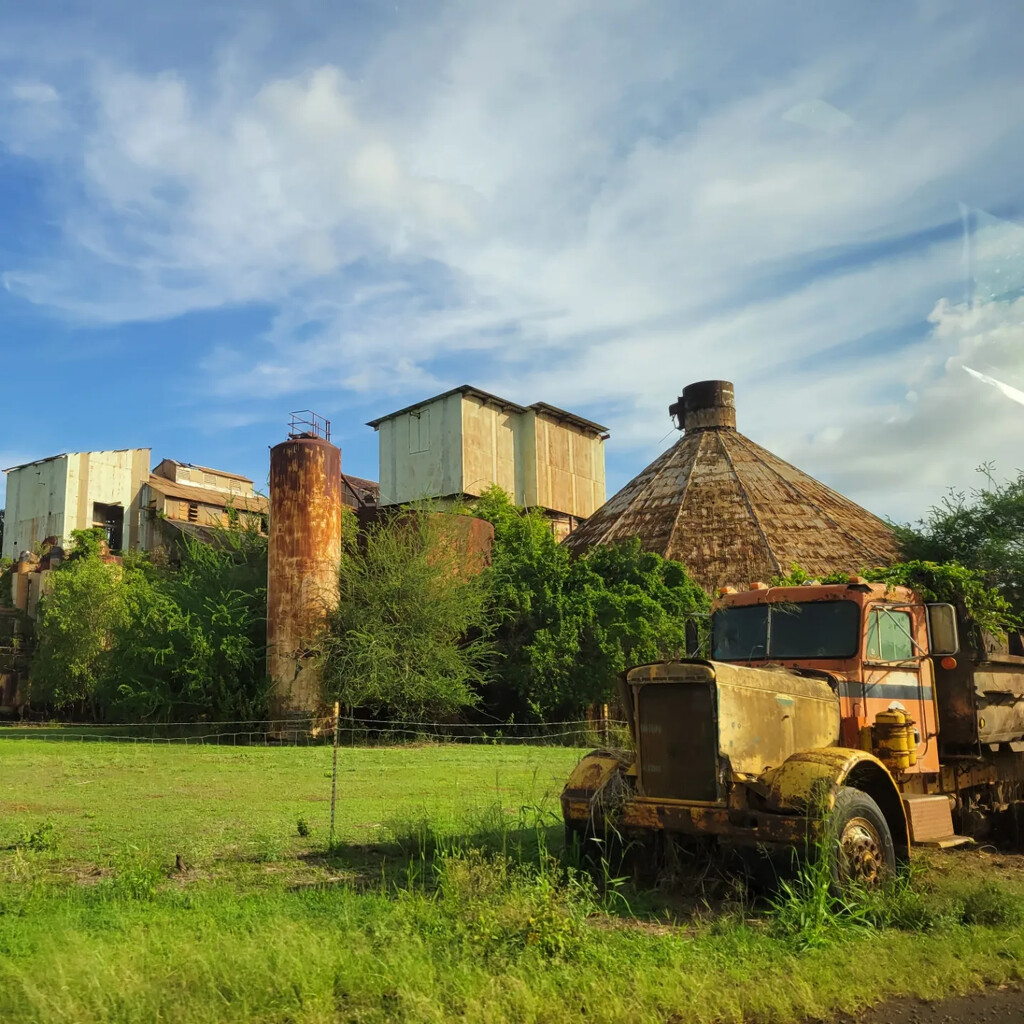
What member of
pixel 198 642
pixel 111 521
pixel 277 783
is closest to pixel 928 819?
pixel 277 783

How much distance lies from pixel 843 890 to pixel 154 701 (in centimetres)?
2671

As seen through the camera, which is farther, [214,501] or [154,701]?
[214,501]

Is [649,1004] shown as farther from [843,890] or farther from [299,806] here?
[299,806]

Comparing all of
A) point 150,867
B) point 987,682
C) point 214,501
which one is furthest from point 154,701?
point 214,501

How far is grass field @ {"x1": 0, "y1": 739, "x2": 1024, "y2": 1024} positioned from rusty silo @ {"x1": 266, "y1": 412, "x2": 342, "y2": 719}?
59.2 ft

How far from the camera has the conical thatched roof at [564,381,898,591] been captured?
3800cm

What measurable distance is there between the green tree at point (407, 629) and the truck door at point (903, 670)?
2013 cm

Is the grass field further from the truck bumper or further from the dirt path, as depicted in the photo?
the truck bumper

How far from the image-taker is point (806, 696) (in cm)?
798

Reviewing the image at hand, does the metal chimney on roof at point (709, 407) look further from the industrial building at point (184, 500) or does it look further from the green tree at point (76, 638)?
the green tree at point (76, 638)

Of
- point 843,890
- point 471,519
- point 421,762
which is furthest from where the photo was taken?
point 471,519

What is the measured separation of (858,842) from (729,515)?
3435cm

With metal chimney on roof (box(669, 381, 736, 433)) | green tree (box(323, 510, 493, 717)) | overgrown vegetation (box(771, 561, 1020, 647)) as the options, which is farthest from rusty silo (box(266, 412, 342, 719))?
metal chimney on roof (box(669, 381, 736, 433))

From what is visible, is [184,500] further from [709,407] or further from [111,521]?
[709,407]
